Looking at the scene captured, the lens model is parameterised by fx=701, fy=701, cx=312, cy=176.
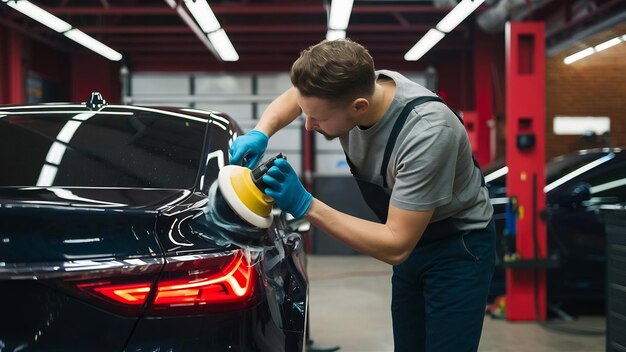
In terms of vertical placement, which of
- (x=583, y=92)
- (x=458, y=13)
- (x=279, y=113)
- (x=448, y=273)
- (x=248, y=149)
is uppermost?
(x=458, y=13)

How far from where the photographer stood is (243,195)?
4.83 feet

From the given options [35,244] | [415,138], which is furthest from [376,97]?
[35,244]

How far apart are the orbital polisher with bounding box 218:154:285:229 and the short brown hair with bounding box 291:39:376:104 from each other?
0.70 ft

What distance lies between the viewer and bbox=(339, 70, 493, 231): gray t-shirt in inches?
66.4

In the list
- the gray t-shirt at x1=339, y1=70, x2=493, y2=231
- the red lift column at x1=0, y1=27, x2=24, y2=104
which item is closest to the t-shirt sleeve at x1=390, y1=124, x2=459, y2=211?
the gray t-shirt at x1=339, y1=70, x2=493, y2=231

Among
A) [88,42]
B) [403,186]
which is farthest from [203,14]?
[403,186]

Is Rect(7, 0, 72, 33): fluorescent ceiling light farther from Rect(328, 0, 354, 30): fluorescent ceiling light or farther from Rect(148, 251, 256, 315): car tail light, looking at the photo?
Rect(148, 251, 256, 315): car tail light

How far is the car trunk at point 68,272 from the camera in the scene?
1416 mm

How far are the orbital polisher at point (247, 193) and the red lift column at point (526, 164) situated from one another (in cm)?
427

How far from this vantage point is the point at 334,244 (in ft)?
35.0

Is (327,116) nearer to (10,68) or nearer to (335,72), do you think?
(335,72)

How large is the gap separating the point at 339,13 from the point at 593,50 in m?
5.49

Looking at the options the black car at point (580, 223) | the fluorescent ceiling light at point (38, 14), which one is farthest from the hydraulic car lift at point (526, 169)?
the fluorescent ceiling light at point (38, 14)

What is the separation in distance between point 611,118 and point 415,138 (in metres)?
12.5
